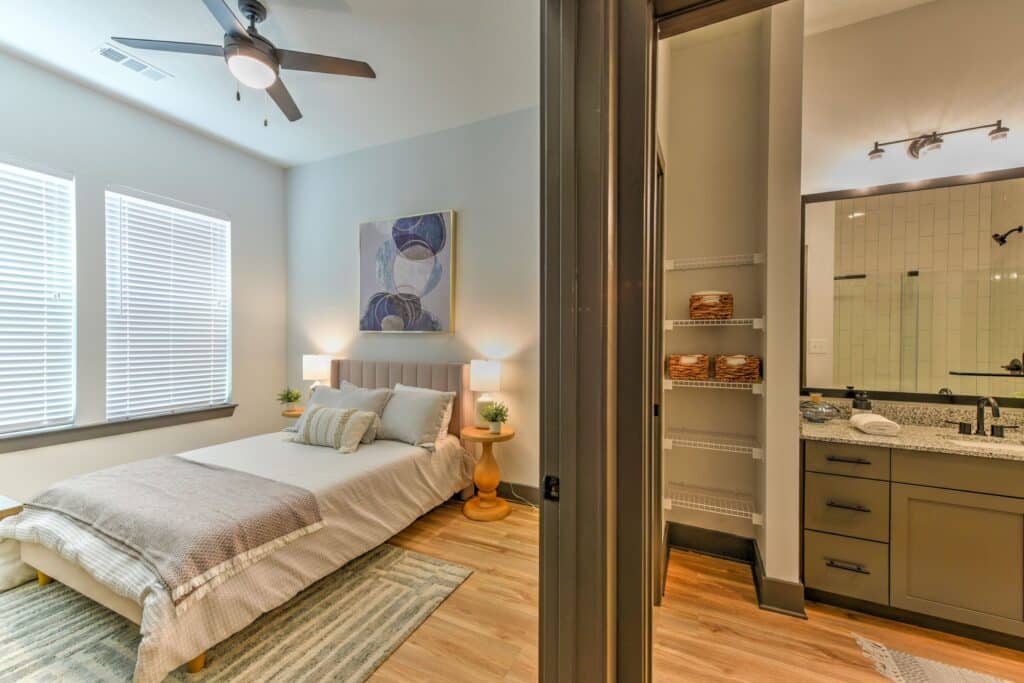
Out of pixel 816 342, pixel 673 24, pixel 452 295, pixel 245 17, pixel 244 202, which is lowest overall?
pixel 816 342

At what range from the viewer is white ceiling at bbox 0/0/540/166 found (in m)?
2.17

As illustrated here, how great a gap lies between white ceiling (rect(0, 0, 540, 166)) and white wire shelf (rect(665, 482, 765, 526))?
105 inches

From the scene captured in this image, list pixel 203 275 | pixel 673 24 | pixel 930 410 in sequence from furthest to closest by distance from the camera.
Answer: pixel 203 275 → pixel 930 410 → pixel 673 24

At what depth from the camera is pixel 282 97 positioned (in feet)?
7.75

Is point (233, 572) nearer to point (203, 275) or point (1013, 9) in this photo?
point (203, 275)

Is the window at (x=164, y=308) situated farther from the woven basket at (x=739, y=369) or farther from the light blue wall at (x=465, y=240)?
the woven basket at (x=739, y=369)

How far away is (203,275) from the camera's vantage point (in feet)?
12.0

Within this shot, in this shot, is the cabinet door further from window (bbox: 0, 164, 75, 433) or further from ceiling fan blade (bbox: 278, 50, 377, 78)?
window (bbox: 0, 164, 75, 433)

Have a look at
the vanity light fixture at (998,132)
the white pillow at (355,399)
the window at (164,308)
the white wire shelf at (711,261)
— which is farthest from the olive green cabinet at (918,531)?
the window at (164,308)

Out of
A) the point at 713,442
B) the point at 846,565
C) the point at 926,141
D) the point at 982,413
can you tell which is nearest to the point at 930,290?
the point at 982,413

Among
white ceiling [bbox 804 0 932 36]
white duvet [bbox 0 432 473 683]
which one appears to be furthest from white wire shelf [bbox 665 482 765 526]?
white ceiling [bbox 804 0 932 36]

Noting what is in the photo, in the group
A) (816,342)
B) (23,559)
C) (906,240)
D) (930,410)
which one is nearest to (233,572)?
(23,559)

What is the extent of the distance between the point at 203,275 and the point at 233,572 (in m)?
2.94

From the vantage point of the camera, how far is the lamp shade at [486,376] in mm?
2967
